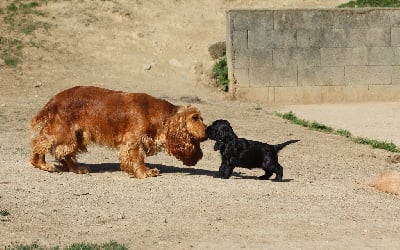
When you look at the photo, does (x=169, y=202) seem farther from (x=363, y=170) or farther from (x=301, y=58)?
(x=301, y=58)

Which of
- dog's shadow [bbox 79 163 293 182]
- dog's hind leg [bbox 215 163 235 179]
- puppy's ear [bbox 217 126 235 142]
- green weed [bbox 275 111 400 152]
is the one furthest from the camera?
green weed [bbox 275 111 400 152]

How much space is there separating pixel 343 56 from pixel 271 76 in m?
1.72

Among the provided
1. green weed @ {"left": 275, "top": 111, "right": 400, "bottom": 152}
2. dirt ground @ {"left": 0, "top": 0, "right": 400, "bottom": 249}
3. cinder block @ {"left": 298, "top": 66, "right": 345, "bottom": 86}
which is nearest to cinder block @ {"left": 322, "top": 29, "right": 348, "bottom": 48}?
cinder block @ {"left": 298, "top": 66, "right": 345, "bottom": 86}

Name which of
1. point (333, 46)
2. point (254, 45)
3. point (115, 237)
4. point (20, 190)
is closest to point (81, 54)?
point (254, 45)

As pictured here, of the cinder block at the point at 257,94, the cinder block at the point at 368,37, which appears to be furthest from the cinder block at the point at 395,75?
the cinder block at the point at 257,94

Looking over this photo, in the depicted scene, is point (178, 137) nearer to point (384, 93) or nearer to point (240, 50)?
point (240, 50)

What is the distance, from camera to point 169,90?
19.7 meters

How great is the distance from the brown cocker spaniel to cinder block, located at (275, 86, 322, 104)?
31.9ft

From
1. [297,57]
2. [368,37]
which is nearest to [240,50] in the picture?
[297,57]

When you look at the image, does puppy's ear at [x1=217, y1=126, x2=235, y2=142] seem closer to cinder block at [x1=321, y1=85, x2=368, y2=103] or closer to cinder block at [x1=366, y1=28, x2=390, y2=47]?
cinder block at [x1=321, y1=85, x2=368, y2=103]

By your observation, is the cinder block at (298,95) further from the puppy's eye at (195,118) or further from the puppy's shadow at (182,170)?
the puppy's eye at (195,118)

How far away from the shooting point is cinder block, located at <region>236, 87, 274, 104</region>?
1973 cm

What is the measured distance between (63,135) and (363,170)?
464 centimetres

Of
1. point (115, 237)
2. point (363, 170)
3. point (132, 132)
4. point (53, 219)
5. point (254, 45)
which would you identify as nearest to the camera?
point (115, 237)
